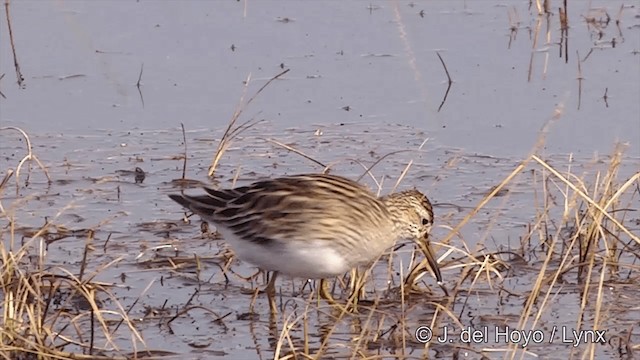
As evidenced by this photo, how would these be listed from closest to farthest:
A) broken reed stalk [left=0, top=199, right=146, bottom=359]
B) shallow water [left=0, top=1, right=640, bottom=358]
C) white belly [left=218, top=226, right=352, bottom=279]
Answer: broken reed stalk [left=0, top=199, right=146, bottom=359] → white belly [left=218, top=226, right=352, bottom=279] → shallow water [left=0, top=1, right=640, bottom=358]

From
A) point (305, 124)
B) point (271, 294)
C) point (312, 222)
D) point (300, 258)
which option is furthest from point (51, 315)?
point (305, 124)

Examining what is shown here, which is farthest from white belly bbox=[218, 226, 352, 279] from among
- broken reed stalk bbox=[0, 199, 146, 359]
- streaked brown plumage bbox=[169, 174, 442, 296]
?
broken reed stalk bbox=[0, 199, 146, 359]

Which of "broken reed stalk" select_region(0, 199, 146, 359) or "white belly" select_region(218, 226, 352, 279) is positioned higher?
"white belly" select_region(218, 226, 352, 279)

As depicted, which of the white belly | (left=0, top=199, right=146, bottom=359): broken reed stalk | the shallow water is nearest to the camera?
(left=0, top=199, right=146, bottom=359): broken reed stalk

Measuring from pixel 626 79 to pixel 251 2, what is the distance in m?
3.21

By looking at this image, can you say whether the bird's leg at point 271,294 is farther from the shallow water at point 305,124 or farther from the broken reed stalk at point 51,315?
the broken reed stalk at point 51,315

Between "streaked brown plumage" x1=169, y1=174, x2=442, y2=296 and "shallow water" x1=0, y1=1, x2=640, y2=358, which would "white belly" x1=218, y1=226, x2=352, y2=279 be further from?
"shallow water" x1=0, y1=1, x2=640, y2=358

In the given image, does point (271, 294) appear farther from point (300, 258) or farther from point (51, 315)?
point (51, 315)

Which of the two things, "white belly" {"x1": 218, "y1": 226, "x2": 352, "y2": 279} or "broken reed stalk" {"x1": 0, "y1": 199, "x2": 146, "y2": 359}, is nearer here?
"broken reed stalk" {"x1": 0, "y1": 199, "x2": 146, "y2": 359}

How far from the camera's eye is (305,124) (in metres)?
10.6

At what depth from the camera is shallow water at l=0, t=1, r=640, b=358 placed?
7.86 metres

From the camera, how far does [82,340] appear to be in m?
7.14

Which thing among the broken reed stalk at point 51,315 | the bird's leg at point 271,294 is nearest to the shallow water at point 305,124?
the bird's leg at point 271,294

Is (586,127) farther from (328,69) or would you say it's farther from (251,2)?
(251,2)
